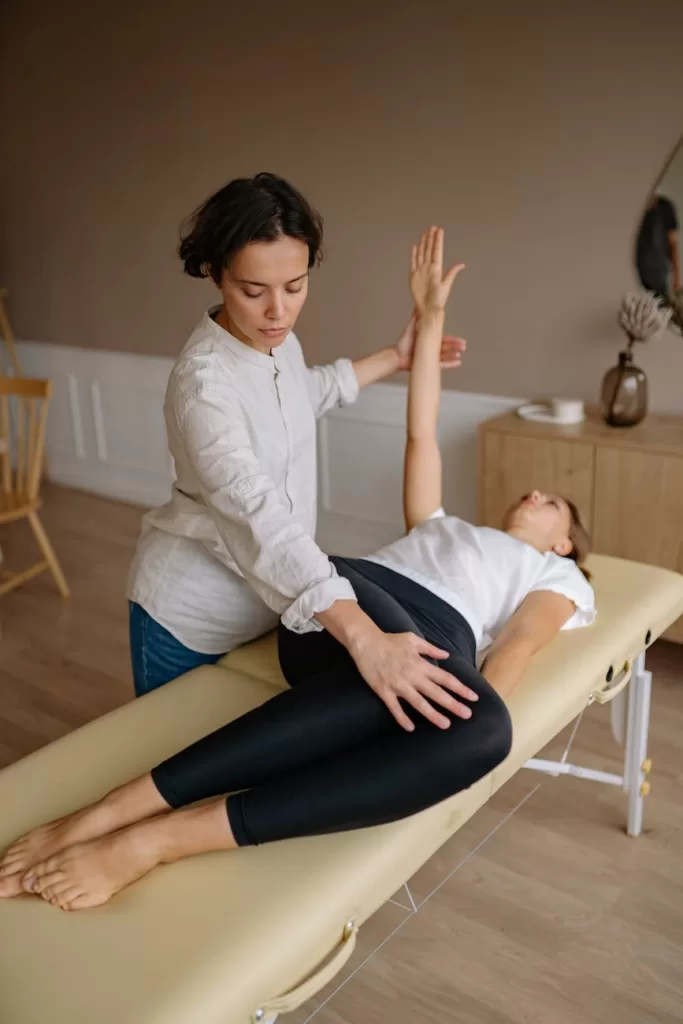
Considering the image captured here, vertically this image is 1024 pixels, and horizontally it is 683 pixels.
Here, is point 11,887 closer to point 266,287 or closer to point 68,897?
point 68,897

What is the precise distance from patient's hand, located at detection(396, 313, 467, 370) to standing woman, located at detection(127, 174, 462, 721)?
0.51ft

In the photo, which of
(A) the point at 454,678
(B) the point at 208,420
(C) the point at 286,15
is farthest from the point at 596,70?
(A) the point at 454,678

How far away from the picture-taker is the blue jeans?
1.65 m

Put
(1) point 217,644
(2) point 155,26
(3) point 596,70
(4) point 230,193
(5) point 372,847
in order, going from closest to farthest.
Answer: (5) point 372,847, (4) point 230,193, (1) point 217,644, (3) point 596,70, (2) point 155,26

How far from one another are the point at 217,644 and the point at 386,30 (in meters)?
2.20

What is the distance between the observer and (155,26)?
3.63 metres

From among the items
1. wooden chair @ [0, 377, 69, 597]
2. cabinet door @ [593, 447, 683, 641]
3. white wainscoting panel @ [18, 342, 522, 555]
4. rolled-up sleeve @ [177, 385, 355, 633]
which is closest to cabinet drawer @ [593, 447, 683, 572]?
cabinet door @ [593, 447, 683, 641]

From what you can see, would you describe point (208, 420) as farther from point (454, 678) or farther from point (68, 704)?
point (68, 704)

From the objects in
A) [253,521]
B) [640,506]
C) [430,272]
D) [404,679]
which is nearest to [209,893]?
[404,679]

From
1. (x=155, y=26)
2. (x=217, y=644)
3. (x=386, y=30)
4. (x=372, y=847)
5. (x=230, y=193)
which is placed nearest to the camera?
(x=372, y=847)

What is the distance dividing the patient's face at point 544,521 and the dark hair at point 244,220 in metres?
0.77

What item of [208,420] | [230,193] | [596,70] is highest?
[596,70]

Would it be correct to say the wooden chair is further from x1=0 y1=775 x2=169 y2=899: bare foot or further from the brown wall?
x1=0 y1=775 x2=169 y2=899: bare foot

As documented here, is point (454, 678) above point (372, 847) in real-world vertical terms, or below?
above
